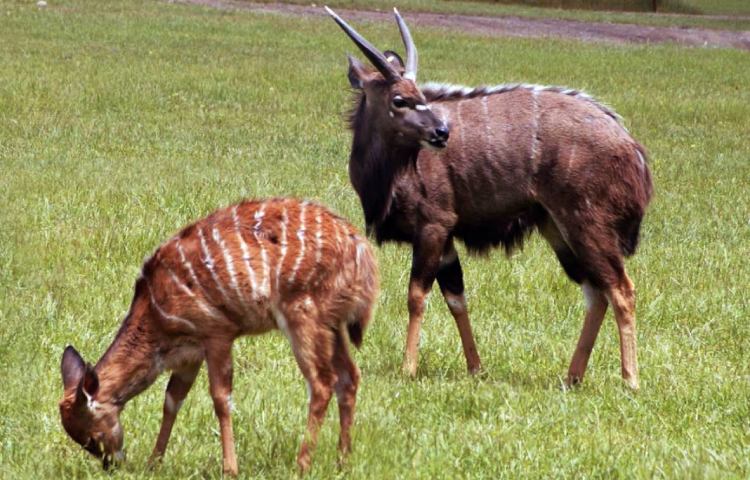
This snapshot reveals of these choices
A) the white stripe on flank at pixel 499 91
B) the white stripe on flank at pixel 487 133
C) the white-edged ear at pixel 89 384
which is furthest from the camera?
the white stripe on flank at pixel 499 91

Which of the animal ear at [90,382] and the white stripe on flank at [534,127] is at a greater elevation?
the white stripe on flank at [534,127]

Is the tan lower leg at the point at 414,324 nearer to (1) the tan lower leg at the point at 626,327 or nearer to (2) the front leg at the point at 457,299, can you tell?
(2) the front leg at the point at 457,299

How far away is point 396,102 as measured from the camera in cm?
789

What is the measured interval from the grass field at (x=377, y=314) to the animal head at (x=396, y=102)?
1.21 meters

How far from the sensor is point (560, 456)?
5949 mm

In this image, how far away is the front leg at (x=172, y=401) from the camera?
18.5 ft

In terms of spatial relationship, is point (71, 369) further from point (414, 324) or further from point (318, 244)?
point (414, 324)

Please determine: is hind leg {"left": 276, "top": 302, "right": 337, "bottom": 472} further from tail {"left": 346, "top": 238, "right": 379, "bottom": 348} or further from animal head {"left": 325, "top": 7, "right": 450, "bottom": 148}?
animal head {"left": 325, "top": 7, "right": 450, "bottom": 148}

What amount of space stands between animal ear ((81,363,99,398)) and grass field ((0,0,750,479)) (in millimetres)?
337

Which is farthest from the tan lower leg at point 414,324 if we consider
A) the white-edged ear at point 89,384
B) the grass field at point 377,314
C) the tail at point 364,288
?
the white-edged ear at point 89,384

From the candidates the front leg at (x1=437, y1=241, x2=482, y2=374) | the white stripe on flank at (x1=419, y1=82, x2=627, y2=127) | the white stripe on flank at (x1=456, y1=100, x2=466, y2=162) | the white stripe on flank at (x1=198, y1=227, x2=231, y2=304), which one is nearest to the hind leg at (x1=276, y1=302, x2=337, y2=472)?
the white stripe on flank at (x1=198, y1=227, x2=231, y2=304)

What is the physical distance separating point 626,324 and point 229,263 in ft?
9.30

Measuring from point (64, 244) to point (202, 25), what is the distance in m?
19.5

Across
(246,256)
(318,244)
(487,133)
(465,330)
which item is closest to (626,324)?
(465,330)
